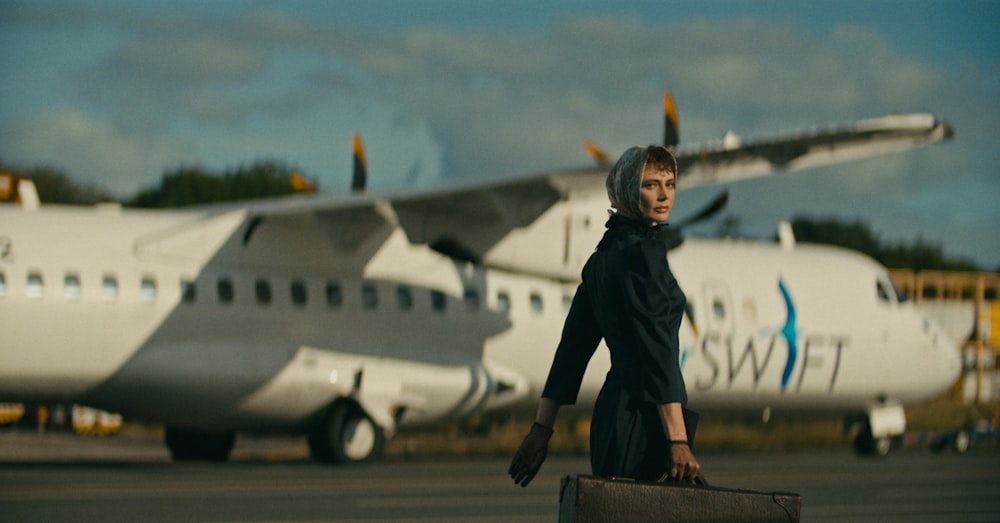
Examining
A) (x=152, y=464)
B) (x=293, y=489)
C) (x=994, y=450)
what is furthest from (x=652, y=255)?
(x=994, y=450)

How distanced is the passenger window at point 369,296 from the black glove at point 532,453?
1204 centimetres

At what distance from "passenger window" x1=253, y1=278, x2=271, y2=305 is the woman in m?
11.5

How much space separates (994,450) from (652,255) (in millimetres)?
21404

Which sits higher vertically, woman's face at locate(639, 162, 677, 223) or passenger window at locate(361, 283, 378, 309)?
woman's face at locate(639, 162, 677, 223)

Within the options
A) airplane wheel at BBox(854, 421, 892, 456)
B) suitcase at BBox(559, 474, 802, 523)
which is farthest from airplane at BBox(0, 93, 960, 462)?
suitcase at BBox(559, 474, 802, 523)

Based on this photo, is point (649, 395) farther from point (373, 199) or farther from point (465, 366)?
point (465, 366)

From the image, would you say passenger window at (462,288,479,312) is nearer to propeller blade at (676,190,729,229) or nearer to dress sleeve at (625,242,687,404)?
propeller blade at (676,190,729,229)

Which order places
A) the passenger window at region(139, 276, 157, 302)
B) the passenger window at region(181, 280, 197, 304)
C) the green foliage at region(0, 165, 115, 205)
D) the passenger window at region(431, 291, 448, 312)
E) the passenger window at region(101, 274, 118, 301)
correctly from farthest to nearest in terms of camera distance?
the green foliage at region(0, 165, 115, 205) < the passenger window at region(431, 291, 448, 312) < the passenger window at region(181, 280, 197, 304) < the passenger window at region(139, 276, 157, 302) < the passenger window at region(101, 274, 118, 301)

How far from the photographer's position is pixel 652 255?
3992 millimetres

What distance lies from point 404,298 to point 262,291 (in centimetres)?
185

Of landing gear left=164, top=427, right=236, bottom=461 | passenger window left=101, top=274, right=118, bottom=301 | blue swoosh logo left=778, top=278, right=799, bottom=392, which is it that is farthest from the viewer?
blue swoosh logo left=778, top=278, right=799, bottom=392

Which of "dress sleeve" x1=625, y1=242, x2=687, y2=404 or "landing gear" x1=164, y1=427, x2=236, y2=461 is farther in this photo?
"landing gear" x1=164, y1=427, x2=236, y2=461

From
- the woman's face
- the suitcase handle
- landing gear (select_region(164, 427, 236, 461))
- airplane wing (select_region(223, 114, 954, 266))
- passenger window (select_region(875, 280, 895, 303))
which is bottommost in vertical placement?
landing gear (select_region(164, 427, 236, 461))

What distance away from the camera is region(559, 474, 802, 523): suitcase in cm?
371
